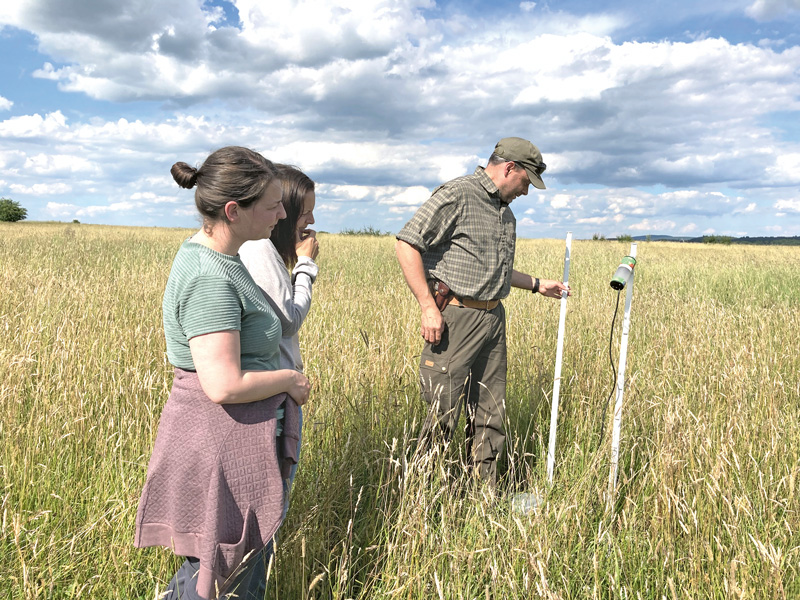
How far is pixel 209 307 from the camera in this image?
1323 millimetres

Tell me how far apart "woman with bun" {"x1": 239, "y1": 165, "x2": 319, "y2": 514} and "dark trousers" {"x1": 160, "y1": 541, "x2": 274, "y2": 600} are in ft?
0.74

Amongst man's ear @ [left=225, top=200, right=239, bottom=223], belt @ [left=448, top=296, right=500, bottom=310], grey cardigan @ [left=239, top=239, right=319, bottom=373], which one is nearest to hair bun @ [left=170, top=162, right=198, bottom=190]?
man's ear @ [left=225, top=200, right=239, bottom=223]

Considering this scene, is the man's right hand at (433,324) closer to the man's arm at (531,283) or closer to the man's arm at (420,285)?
the man's arm at (420,285)

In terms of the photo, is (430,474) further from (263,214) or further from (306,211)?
(263,214)

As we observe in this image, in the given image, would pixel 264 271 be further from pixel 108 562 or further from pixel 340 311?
pixel 340 311

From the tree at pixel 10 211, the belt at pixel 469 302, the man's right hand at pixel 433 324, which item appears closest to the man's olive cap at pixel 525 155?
the belt at pixel 469 302

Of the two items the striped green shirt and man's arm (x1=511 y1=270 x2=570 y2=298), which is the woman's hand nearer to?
the striped green shirt

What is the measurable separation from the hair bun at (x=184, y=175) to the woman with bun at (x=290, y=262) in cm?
28

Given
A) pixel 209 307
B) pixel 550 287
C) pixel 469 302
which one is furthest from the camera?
pixel 550 287

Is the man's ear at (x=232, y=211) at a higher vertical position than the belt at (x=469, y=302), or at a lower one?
higher

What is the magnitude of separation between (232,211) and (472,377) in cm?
221

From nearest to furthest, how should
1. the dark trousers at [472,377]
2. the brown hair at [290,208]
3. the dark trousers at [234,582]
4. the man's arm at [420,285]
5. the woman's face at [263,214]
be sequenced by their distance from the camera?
1. the woman's face at [263,214]
2. the dark trousers at [234,582]
3. the brown hair at [290,208]
4. the man's arm at [420,285]
5. the dark trousers at [472,377]

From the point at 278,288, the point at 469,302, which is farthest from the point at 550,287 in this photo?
the point at 278,288

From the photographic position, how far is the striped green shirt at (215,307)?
133 centimetres
